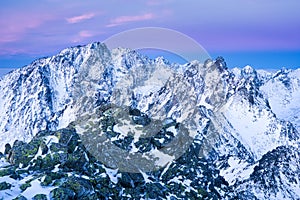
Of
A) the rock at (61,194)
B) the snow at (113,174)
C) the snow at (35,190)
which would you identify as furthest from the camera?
the snow at (113,174)

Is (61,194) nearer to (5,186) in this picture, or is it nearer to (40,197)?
(40,197)

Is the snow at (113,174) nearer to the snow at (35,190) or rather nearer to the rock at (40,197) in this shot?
the snow at (35,190)

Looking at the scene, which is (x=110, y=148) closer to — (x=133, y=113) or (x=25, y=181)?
(x=133, y=113)

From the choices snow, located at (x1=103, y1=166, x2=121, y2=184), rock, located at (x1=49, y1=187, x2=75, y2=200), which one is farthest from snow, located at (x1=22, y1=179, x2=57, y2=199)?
snow, located at (x1=103, y1=166, x2=121, y2=184)

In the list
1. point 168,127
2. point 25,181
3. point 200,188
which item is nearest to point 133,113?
point 168,127

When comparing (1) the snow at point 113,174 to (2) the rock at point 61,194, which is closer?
(2) the rock at point 61,194

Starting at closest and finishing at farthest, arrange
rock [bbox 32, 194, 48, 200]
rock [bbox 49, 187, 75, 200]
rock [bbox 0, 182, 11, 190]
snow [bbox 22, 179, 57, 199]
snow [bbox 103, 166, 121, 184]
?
1. rock [bbox 32, 194, 48, 200]
2. rock [bbox 49, 187, 75, 200]
3. snow [bbox 22, 179, 57, 199]
4. rock [bbox 0, 182, 11, 190]
5. snow [bbox 103, 166, 121, 184]

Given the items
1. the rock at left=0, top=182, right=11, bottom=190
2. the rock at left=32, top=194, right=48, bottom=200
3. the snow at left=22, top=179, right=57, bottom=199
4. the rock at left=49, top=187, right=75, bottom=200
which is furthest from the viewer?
the rock at left=0, top=182, right=11, bottom=190

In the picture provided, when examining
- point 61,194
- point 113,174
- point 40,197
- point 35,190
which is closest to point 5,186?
point 35,190

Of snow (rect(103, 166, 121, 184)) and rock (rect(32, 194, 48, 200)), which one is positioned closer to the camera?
rock (rect(32, 194, 48, 200))

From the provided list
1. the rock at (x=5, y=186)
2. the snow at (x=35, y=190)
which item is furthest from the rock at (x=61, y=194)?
the rock at (x=5, y=186)

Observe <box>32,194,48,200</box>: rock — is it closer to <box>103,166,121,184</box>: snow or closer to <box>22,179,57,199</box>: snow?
<box>22,179,57,199</box>: snow
